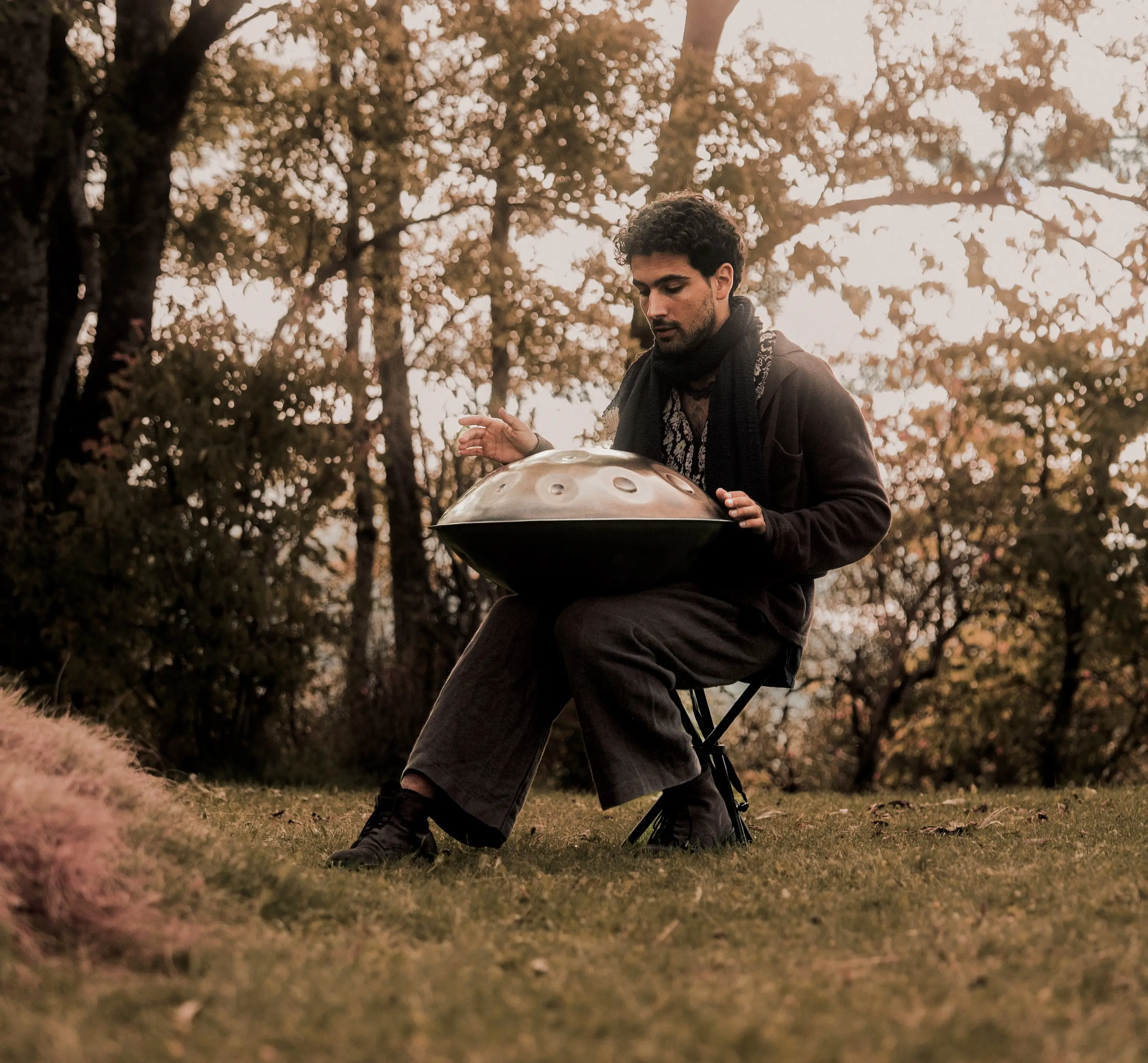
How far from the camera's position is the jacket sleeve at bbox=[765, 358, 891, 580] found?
320 cm

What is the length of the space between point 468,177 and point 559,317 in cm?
122

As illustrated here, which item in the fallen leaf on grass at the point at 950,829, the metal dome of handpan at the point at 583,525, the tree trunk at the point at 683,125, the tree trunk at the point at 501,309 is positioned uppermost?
the tree trunk at the point at 683,125

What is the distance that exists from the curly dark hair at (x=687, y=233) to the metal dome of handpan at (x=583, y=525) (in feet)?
2.16

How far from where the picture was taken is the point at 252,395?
6020mm

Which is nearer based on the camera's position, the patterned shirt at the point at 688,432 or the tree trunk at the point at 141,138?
the patterned shirt at the point at 688,432

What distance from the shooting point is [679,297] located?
351 cm

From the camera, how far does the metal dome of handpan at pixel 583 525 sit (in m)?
2.98

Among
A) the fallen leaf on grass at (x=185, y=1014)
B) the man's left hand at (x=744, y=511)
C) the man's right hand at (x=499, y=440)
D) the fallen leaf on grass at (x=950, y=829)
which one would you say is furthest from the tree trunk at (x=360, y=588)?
the fallen leaf on grass at (x=185, y=1014)

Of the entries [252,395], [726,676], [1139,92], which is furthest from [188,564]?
[1139,92]

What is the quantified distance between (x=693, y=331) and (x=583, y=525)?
0.88 meters

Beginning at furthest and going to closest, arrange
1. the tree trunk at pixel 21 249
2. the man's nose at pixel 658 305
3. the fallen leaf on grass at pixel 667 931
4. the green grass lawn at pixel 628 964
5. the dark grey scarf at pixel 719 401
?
the tree trunk at pixel 21 249, the man's nose at pixel 658 305, the dark grey scarf at pixel 719 401, the fallen leaf on grass at pixel 667 931, the green grass lawn at pixel 628 964

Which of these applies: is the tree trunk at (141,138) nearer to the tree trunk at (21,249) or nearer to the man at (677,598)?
the tree trunk at (21,249)

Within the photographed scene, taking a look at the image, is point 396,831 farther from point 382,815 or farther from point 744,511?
point 744,511

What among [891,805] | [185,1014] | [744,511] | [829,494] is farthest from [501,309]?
[185,1014]
